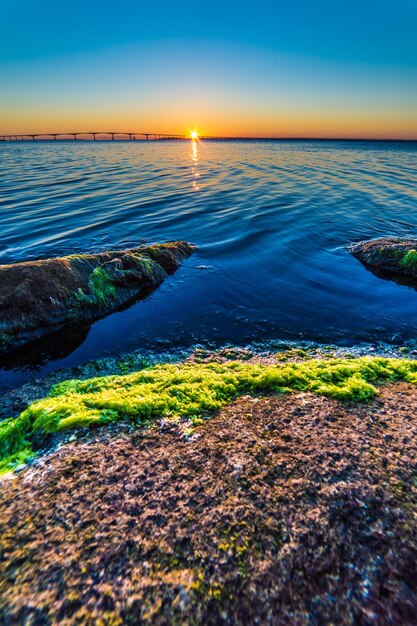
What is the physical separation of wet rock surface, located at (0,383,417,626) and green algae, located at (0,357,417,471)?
383mm

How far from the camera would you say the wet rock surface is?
1.92 metres

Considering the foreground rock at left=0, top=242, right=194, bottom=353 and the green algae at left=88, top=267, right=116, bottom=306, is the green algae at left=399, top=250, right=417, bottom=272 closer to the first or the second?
the foreground rock at left=0, top=242, right=194, bottom=353

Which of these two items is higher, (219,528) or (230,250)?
(219,528)

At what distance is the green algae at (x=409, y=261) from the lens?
28.7ft

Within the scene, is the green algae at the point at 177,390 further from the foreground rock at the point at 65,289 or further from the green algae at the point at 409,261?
the green algae at the point at 409,261

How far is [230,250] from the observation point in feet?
35.6

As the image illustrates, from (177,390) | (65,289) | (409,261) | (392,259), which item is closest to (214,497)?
(177,390)

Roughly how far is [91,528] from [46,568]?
0.35 meters

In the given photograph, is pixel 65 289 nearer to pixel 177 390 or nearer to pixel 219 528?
pixel 177 390

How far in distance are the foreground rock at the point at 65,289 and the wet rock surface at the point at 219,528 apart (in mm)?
3748

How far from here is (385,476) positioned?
2.71m

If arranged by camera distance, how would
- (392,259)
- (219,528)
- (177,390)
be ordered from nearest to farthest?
(219,528)
(177,390)
(392,259)

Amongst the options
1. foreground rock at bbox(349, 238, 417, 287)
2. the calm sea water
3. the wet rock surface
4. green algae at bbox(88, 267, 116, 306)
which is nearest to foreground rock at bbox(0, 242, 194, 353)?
green algae at bbox(88, 267, 116, 306)

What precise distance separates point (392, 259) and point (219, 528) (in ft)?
30.8
